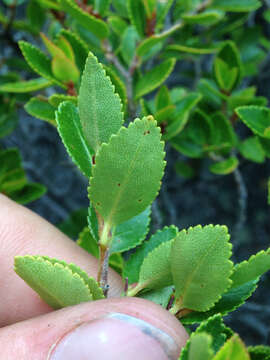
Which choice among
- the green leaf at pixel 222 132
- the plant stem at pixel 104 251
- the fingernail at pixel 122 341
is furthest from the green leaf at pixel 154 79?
the fingernail at pixel 122 341

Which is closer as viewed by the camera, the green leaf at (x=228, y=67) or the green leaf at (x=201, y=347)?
the green leaf at (x=201, y=347)

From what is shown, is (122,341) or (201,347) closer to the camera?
(201,347)

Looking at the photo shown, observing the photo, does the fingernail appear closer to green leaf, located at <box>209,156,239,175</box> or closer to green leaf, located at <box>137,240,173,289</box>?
green leaf, located at <box>137,240,173,289</box>

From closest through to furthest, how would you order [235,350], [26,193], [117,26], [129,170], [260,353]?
[235,350] → [129,170] → [260,353] → [117,26] → [26,193]

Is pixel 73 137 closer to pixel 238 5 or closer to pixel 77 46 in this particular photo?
pixel 77 46

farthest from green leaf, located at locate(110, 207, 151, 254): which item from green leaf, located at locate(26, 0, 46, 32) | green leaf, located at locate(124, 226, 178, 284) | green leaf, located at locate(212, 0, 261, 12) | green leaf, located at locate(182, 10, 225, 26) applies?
green leaf, located at locate(26, 0, 46, 32)

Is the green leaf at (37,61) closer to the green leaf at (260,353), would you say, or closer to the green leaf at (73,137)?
the green leaf at (73,137)

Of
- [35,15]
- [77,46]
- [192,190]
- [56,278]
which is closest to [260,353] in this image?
[56,278]
